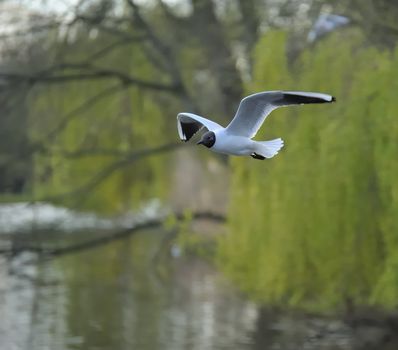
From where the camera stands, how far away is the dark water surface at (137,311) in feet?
41.1

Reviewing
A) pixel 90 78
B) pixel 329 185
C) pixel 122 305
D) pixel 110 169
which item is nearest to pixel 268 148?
pixel 329 185

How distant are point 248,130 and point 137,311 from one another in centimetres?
943

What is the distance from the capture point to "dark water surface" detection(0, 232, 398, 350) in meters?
12.5

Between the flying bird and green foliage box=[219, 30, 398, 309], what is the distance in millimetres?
2896

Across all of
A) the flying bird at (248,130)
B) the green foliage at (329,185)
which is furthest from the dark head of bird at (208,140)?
the green foliage at (329,185)

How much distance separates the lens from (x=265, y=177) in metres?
11.4

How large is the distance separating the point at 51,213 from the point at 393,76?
13281mm

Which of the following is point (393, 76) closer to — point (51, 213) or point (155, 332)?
point (155, 332)

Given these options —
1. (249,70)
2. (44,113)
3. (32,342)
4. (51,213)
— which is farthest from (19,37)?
(51,213)

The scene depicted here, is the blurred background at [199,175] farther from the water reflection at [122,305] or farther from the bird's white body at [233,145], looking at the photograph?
the bird's white body at [233,145]

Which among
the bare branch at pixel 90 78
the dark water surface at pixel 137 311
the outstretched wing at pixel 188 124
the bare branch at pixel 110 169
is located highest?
the bare branch at pixel 90 78

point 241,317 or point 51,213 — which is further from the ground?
point 51,213

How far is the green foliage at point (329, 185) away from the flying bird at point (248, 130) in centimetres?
290

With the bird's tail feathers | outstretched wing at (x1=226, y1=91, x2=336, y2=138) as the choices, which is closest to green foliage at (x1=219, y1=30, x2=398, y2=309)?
outstretched wing at (x1=226, y1=91, x2=336, y2=138)
